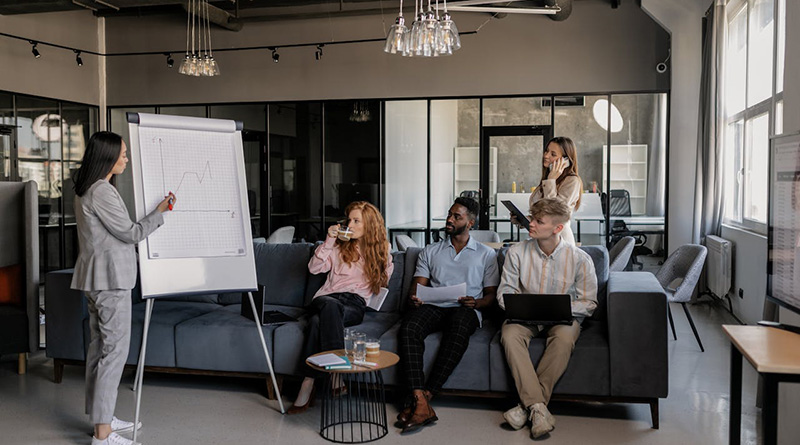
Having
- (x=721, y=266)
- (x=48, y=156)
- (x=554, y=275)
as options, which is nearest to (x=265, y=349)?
(x=554, y=275)

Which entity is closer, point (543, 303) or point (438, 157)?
point (543, 303)

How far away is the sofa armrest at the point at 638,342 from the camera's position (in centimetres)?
393

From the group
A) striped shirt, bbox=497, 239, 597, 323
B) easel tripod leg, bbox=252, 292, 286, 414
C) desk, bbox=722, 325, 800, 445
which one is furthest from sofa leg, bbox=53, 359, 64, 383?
desk, bbox=722, 325, 800, 445

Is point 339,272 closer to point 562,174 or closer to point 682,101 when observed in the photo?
point 562,174

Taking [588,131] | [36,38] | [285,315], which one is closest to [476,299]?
[285,315]

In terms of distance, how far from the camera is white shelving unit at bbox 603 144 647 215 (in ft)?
31.8

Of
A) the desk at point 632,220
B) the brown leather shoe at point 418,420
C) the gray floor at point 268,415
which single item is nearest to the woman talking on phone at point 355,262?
the gray floor at point 268,415

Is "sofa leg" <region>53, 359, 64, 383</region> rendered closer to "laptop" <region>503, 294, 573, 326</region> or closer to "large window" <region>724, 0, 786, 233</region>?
"laptop" <region>503, 294, 573, 326</region>

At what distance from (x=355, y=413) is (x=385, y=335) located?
1.57ft

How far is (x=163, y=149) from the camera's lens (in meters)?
4.04

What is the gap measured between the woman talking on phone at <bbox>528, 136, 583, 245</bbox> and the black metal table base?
211cm

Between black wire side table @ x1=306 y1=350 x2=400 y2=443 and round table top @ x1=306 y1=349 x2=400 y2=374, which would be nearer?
round table top @ x1=306 y1=349 x2=400 y2=374

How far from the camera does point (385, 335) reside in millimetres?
4285

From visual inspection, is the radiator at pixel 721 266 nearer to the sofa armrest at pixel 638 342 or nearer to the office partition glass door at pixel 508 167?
the office partition glass door at pixel 508 167
